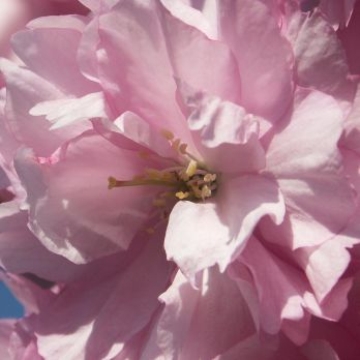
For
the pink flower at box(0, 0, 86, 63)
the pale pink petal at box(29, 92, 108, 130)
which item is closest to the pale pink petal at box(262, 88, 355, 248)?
the pale pink petal at box(29, 92, 108, 130)

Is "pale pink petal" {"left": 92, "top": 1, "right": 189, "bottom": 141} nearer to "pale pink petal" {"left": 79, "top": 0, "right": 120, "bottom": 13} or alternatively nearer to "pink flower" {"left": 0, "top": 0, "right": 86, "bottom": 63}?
"pale pink petal" {"left": 79, "top": 0, "right": 120, "bottom": 13}

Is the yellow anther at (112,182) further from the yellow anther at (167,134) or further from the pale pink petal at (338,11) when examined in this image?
the pale pink petal at (338,11)

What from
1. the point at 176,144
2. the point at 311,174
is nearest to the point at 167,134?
the point at 176,144

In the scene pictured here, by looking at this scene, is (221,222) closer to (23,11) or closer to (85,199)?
(85,199)

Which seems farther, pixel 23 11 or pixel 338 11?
pixel 23 11

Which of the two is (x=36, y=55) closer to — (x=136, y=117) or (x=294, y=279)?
(x=136, y=117)

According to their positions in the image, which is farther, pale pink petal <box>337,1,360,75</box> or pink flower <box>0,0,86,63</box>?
pink flower <box>0,0,86,63</box>

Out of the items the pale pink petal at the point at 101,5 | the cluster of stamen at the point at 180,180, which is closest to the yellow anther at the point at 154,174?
the cluster of stamen at the point at 180,180
